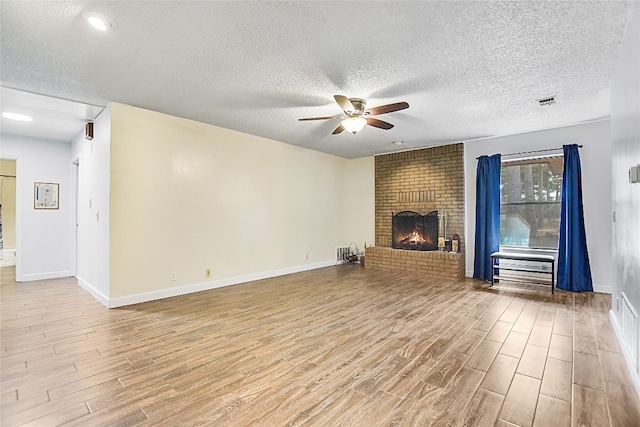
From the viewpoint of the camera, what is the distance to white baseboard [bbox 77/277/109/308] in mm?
3874

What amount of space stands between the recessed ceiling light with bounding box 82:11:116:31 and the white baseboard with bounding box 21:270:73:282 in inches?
204

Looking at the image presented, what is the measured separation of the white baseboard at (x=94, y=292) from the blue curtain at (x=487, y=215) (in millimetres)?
5700

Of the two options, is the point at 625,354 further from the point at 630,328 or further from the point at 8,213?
the point at 8,213

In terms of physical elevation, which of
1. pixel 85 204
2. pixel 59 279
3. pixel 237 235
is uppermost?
pixel 85 204

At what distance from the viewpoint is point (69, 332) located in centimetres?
301

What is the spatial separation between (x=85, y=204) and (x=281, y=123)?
328 centimetres

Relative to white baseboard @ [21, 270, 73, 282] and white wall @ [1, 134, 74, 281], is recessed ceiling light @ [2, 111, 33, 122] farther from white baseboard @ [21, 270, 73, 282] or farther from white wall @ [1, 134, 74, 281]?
white baseboard @ [21, 270, 73, 282]

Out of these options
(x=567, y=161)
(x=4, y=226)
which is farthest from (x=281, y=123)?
(x=4, y=226)

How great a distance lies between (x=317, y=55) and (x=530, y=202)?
185 inches

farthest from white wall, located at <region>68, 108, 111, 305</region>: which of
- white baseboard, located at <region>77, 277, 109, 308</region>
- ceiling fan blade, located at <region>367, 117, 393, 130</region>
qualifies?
ceiling fan blade, located at <region>367, 117, 393, 130</region>

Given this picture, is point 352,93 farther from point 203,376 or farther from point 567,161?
point 567,161

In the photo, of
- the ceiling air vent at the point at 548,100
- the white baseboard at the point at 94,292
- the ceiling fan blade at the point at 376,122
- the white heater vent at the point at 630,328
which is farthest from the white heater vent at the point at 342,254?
the white heater vent at the point at 630,328

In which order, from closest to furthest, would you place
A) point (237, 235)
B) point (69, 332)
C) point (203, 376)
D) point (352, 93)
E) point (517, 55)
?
point (203, 376)
point (517, 55)
point (69, 332)
point (352, 93)
point (237, 235)

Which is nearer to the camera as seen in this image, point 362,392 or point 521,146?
point 362,392
